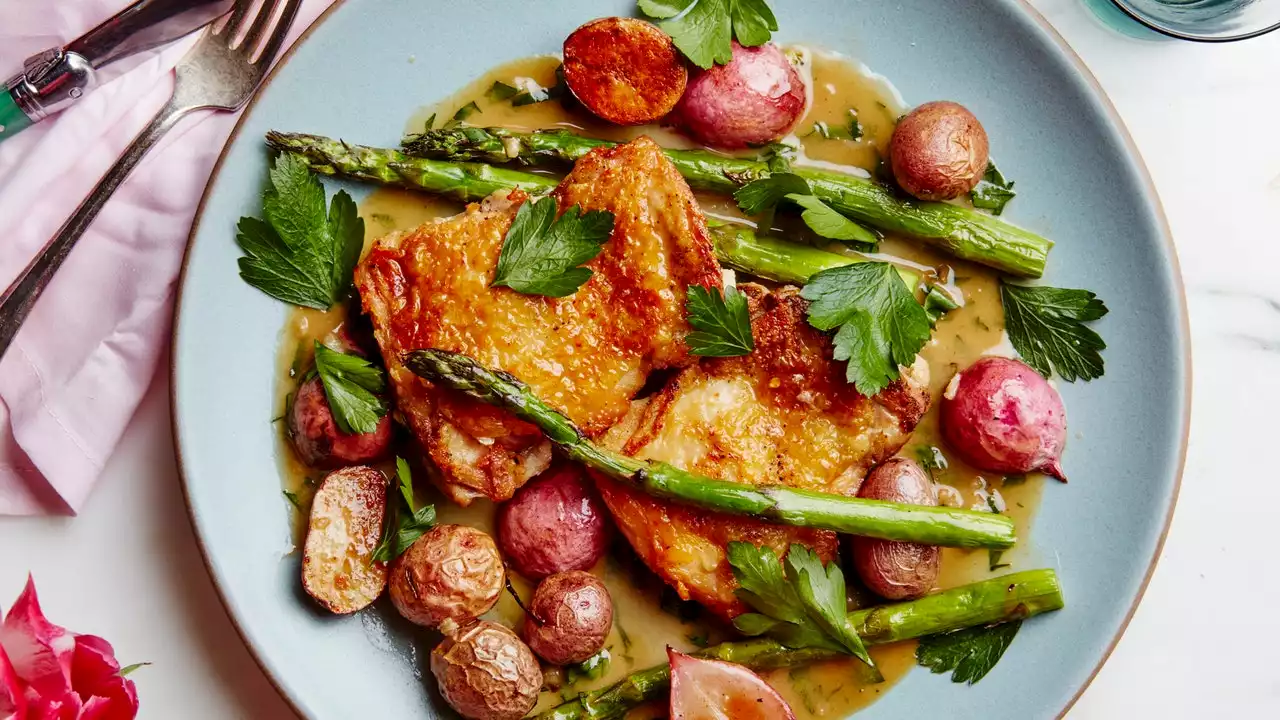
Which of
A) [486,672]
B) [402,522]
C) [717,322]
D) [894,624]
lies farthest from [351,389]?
[894,624]

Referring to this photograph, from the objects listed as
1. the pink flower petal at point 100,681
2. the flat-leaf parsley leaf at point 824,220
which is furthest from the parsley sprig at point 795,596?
the pink flower petal at point 100,681

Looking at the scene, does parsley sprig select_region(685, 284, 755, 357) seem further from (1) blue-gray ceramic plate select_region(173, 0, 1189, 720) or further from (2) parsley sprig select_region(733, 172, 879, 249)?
(1) blue-gray ceramic plate select_region(173, 0, 1189, 720)

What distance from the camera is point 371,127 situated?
13.2 feet

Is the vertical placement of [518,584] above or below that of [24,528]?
below

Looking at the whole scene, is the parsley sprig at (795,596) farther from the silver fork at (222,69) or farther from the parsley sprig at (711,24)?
the silver fork at (222,69)

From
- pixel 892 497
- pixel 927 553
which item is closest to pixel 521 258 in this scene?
pixel 892 497

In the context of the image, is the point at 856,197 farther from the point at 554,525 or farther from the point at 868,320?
the point at 554,525

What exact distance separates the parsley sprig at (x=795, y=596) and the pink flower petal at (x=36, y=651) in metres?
2.11

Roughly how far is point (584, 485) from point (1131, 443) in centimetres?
210

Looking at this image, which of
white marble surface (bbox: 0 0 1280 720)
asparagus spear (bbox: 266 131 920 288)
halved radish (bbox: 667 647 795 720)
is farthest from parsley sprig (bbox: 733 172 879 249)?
halved radish (bbox: 667 647 795 720)

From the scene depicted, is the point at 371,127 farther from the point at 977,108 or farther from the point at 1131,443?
the point at 1131,443

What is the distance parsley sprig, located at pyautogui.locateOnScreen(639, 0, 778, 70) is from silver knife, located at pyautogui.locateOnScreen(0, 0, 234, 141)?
5.64 ft

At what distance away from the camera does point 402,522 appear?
379cm

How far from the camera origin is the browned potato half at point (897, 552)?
3.72 m
